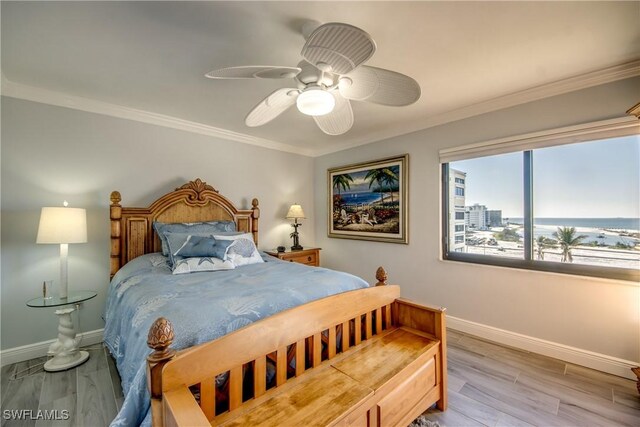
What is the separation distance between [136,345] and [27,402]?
4.49 ft

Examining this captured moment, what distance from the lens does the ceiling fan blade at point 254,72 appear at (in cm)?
141

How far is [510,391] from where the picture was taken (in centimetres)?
190

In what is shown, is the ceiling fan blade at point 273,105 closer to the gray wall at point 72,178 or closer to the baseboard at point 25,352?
the gray wall at point 72,178

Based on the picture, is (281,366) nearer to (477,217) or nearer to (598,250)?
(477,217)

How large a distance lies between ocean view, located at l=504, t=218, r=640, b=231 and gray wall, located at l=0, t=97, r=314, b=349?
3589 millimetres

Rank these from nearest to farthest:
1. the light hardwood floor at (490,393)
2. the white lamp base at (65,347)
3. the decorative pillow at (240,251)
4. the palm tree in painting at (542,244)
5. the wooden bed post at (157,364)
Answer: the wooden bed post at (157,364) < the light hardwood floor at (490,393) < the white lamp base at (65,347) < the palm tree in painting at (542,244) < the decorative pillow at (240,251)

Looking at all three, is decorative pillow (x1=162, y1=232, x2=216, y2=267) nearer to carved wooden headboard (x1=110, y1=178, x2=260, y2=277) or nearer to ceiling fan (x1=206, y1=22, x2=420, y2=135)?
carved wooden headboard (x1=110, y1=178, x2=260, y2=277)

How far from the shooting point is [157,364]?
970 millimetres

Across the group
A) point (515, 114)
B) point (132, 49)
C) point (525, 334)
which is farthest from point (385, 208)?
point (132, 49)

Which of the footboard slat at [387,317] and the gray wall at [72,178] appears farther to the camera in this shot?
the gray wall at [72,178]

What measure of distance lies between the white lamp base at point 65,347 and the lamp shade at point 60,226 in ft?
2.03

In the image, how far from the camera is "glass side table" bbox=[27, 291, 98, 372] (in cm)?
215

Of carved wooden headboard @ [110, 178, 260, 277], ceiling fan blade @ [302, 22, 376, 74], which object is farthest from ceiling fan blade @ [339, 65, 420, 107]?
carved wooden headboard @ [110, 178, 260, 277]

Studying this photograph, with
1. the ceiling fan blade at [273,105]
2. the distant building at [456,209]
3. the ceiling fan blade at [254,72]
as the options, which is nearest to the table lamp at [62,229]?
the ceiling fan blade at [273,105]
